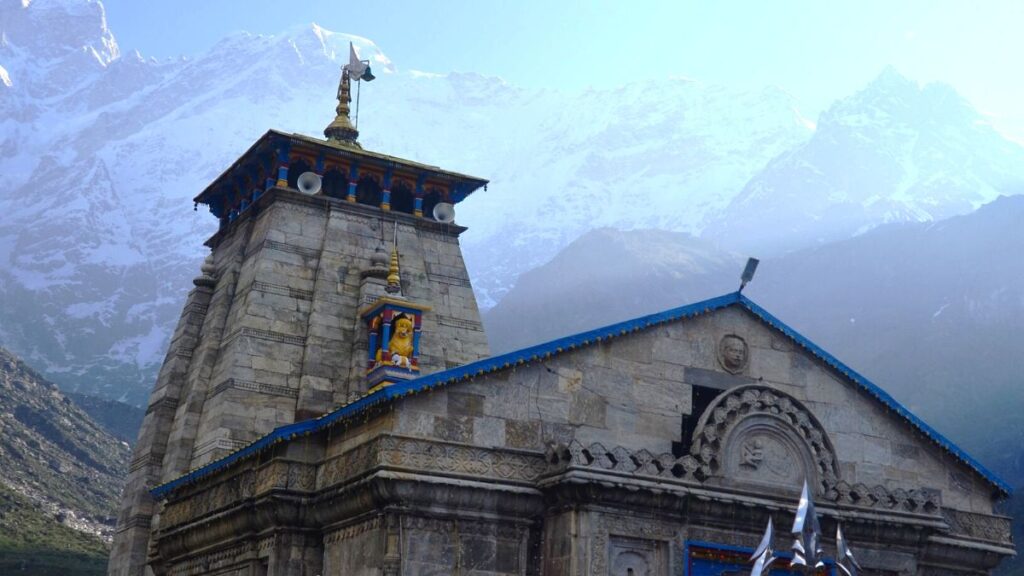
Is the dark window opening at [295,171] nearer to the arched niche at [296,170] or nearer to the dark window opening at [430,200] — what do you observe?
the arched niche at [296,170]

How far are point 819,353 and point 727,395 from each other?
270 centimetres

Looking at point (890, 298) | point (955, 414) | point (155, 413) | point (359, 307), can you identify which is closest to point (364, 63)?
point (359, 307)

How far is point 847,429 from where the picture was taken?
27.7 meters

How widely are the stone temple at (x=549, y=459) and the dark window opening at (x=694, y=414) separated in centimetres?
4

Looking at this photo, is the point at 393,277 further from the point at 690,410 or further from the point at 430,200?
the point at 690,410

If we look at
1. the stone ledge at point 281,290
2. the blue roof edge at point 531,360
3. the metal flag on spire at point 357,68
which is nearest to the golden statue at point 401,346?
the stone ledge at point 281,290

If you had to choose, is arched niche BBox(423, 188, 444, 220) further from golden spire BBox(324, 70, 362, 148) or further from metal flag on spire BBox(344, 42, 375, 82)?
metal flag on spire BBox(344, 42, 375, 82)

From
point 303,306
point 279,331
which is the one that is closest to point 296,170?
point 303,306

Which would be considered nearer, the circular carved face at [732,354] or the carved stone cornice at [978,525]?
the circular carved face at [732,354]

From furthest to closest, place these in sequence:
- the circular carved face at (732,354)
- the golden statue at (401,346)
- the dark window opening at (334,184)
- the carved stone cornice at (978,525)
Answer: the dark window opening at (334,184) < the golden statue at (401,346) < the carved stone cornice at (978,525) < the circular carved face at (732,354)

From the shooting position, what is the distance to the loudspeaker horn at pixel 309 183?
119 feet

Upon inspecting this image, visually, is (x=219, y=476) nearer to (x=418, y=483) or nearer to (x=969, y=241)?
(x=418, y=483)

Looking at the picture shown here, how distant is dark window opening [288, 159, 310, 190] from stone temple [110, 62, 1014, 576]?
13.1 feet

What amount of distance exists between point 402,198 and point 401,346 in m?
7.18
